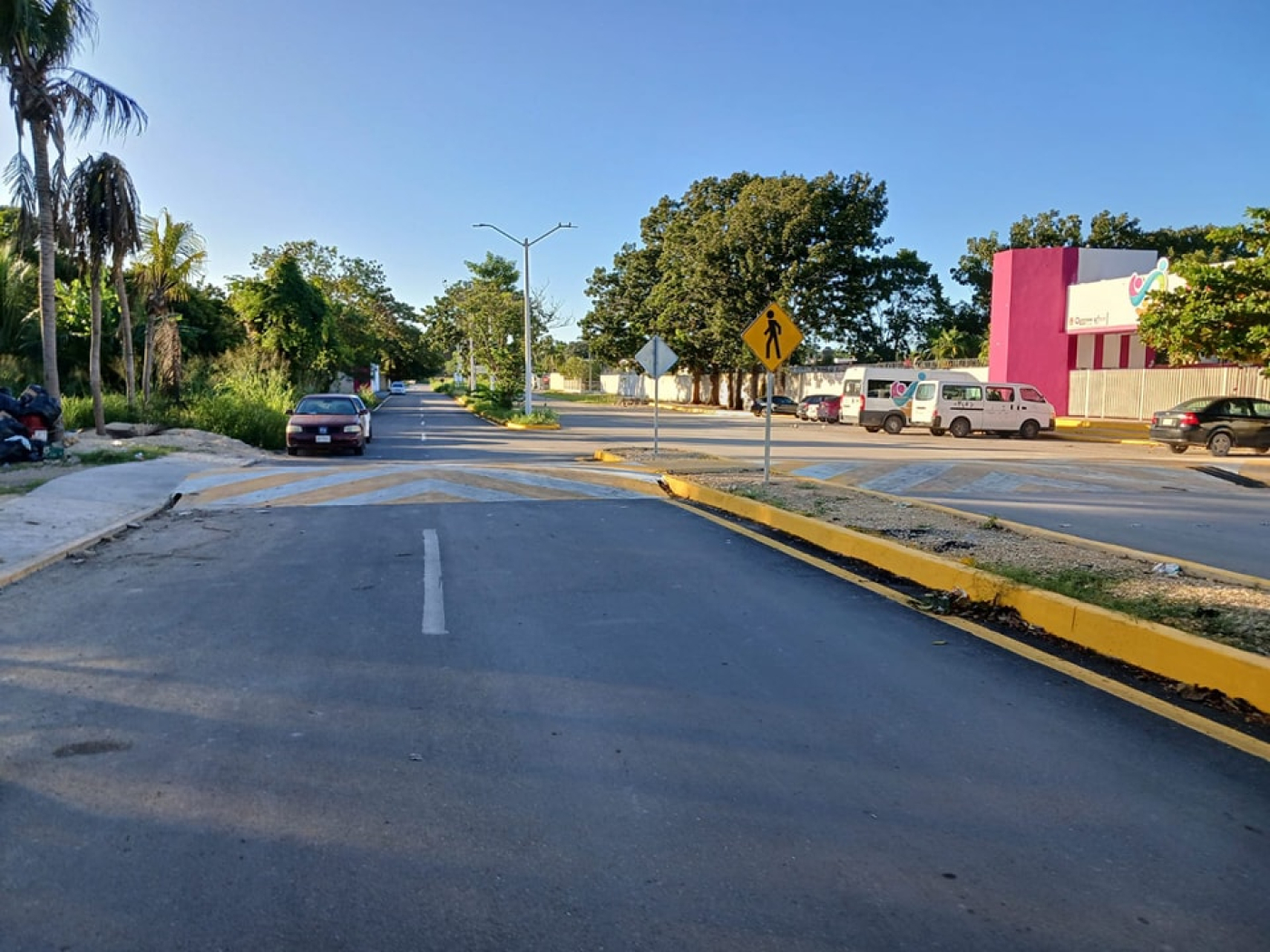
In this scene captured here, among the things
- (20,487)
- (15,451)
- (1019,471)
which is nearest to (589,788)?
(20,487)

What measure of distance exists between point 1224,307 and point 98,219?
2562cm

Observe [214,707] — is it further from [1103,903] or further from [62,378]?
[62,378]

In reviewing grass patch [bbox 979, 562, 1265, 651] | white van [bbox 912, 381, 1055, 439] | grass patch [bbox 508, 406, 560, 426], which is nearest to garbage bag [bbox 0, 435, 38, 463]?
grass patch [bbox 979, 562, 1265, 651]

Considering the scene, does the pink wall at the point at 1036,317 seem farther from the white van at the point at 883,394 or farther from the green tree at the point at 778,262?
the green tree at the point at 778,262

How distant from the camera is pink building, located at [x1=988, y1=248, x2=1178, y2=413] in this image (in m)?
36.2

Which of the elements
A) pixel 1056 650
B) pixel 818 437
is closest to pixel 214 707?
pixel 1056 650

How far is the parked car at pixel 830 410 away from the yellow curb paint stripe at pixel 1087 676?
30.2 metres

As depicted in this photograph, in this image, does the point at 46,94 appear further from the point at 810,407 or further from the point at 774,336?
the point at 810,407

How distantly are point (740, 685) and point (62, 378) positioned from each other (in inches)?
1132

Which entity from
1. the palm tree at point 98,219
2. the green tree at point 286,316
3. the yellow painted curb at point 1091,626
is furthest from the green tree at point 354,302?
the yellow painted curb at point 1091,626

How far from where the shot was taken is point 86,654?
231 inches

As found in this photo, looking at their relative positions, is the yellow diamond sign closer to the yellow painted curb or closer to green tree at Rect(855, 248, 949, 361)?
the yellow painted curb

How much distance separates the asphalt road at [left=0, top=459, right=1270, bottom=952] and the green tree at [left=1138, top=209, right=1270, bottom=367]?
19.8m

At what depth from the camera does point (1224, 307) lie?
22.3 metres
